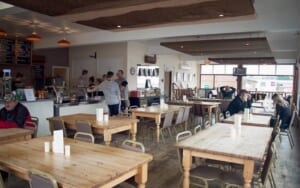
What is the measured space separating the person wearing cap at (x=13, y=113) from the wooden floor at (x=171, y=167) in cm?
84

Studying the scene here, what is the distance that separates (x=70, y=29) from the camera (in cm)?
756

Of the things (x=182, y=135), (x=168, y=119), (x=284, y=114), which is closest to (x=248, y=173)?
(x=182, y=135)

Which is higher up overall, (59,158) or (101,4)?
(101,4)

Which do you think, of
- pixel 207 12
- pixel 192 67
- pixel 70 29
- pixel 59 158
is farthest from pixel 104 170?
pixel 192 67

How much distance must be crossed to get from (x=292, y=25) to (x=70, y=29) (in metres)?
5.63

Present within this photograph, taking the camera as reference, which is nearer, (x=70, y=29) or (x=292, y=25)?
(x=292, y=25)

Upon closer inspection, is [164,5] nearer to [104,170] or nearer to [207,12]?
[207,12]

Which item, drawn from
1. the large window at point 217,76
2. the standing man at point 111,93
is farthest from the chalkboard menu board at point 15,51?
the large window at point 217,76

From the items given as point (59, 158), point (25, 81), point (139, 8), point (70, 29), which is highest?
point (70, 29)

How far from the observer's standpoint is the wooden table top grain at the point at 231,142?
259 centimetres

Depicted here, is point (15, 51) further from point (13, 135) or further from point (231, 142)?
point (231, 142)

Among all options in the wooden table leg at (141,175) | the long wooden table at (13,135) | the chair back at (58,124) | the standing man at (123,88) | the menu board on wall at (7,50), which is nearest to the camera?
the wooden table leg at (141,175)

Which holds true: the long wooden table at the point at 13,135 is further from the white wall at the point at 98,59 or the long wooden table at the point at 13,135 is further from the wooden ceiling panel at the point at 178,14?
the white wall at the point at 98,59

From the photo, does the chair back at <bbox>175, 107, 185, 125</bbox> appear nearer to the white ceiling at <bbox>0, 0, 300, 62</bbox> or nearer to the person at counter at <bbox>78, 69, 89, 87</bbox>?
the white ceiling at <bbox>0, 0, 300, 62</bbox>
